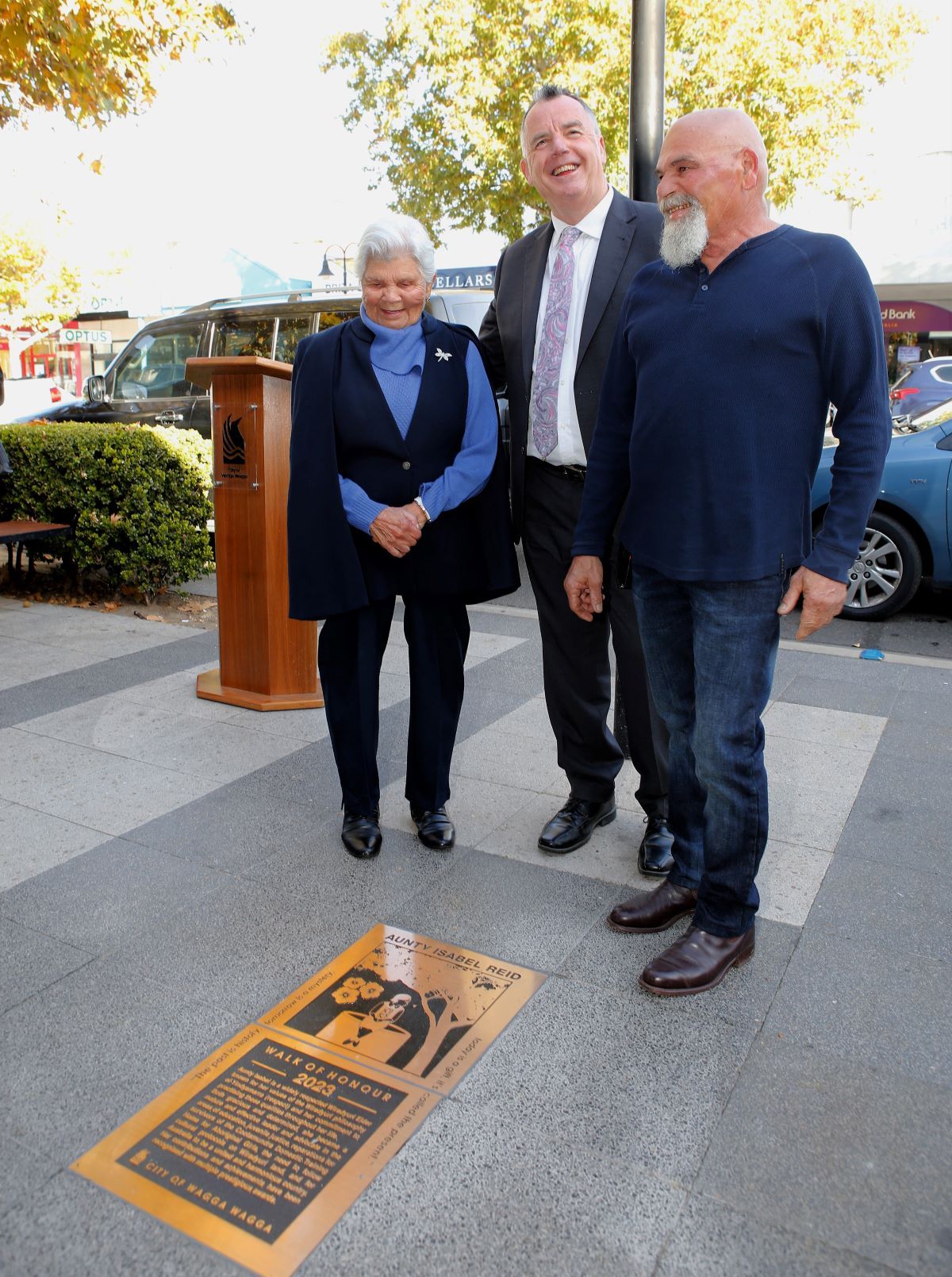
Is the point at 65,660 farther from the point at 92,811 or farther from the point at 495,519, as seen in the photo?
the point at 495,519

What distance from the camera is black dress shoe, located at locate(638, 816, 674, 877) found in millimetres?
3330

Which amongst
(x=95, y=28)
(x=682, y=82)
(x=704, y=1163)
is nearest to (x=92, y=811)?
(x=704, y=1163)

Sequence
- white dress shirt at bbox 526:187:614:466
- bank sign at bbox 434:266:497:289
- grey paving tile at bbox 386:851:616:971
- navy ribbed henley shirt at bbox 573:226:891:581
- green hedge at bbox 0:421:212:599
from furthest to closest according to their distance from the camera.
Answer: bank sign at bbox 434:266:497:289
green hedge at bbox 0:421:212:599
white dress shirt at bbox 526:187:614:466
grey paving tile at bbox 386:851:616:971
navy ribbed henley shirt at bbox 573:226:891:581

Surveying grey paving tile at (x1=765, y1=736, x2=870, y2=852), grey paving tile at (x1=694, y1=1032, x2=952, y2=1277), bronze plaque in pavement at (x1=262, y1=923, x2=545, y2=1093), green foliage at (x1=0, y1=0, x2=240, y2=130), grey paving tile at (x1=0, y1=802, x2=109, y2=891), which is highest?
green foliage at (x1=0, y1=0, x2=240, y2=130)

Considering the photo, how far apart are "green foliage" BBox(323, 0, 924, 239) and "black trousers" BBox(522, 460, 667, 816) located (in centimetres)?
1325

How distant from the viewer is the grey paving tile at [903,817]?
347 cm

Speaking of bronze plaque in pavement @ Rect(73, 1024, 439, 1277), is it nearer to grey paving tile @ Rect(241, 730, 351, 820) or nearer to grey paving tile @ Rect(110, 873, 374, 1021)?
grey paving tile @ Rect(110, 873, 374, 1021)

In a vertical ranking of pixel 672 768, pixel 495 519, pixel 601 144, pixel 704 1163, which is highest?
pixel 601 144

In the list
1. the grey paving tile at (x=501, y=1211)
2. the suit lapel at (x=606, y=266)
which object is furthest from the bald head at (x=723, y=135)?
the grey paving tile at (x=501, y=1211)

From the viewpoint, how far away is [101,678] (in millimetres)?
5500

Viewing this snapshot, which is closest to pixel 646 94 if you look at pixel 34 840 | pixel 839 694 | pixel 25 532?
→ pixel 839 694

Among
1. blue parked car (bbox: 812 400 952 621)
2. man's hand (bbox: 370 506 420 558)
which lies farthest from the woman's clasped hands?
blue parked car (bbox: 812 400 952 621)

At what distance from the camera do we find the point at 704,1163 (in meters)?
2.11

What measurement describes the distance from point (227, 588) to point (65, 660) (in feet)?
4.70
